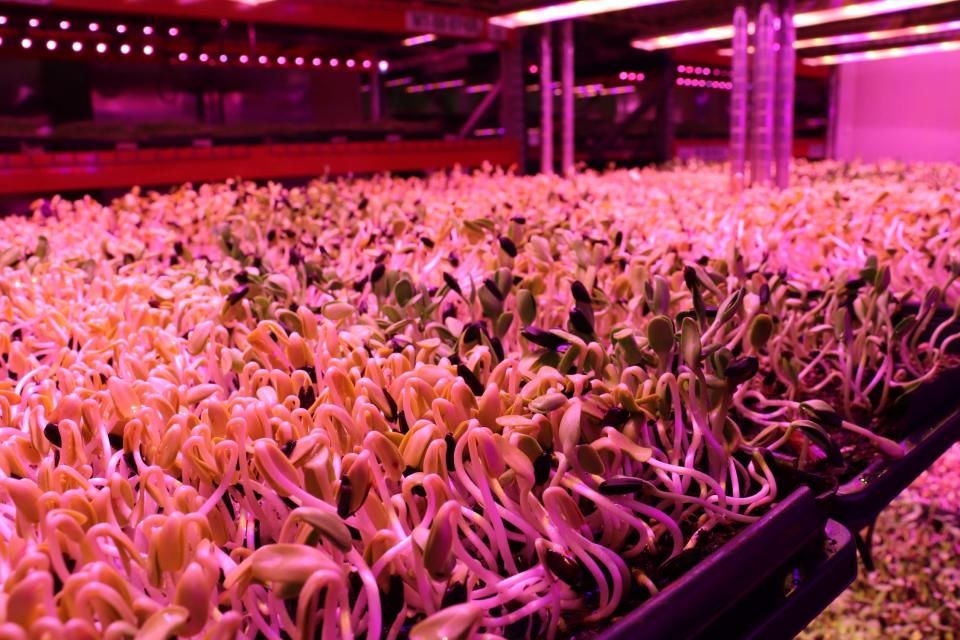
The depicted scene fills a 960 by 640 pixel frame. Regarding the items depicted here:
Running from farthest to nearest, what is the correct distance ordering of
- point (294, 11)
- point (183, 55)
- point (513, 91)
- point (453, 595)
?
A: point (513, 91)
point (183, 55)
point (294, 11)
point (453, 595)

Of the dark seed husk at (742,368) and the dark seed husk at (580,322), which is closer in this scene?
the dark seed husk at (742,368)

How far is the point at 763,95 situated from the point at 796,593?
12.1ft

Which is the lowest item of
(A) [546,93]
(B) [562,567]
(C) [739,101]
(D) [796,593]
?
(D) [796,593]

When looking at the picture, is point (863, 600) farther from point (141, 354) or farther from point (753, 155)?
point (753, 155)

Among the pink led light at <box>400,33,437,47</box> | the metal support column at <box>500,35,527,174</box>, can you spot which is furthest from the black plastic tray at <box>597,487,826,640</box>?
the pink led light at <box>400,33,437,47</box>

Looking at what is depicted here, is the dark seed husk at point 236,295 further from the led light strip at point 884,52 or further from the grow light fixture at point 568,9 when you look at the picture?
the led light strip at point 884,52

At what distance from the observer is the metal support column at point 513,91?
6609 millimetres

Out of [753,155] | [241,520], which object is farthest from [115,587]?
[753,155]

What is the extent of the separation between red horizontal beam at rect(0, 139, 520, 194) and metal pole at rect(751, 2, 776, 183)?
239 cm

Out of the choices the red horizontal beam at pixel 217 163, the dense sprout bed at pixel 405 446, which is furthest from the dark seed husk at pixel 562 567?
the red horizontal beam at pixel 217 163

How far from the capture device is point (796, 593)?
0.79 meters

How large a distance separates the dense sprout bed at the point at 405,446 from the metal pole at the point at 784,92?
2.69 metres

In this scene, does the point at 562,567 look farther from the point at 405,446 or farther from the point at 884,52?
the point at 884,52

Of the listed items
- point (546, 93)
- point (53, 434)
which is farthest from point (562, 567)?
point (546, 93)
